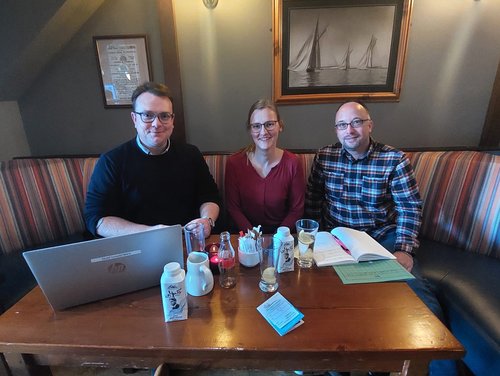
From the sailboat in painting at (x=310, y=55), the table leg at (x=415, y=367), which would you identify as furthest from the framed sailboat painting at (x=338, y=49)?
the table leg at (x=415, y=367)

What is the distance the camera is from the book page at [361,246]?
1.03m

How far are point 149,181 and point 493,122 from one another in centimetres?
242

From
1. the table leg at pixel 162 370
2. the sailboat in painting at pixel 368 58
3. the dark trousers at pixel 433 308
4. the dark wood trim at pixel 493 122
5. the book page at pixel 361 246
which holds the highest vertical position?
the sailboat in painting at pixel 368 58

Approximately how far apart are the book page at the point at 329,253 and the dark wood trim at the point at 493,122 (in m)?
1.76

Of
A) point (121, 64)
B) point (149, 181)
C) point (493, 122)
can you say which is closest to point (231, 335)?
point (149, 181)

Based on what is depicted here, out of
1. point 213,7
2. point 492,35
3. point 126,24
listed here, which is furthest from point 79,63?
point 492,35

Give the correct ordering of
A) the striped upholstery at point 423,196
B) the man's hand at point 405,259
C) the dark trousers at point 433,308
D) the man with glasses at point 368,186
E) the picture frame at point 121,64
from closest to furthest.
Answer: the dark trousers at point 433,308
the man's hand at point 405,259
the man with glasses at point 368,186
the striped upholstery at point 423,196
the picture frame at point 121,64

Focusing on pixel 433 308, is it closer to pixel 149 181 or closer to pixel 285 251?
pixel 285 251

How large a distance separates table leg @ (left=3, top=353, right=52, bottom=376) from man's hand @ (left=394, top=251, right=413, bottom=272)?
145 cm

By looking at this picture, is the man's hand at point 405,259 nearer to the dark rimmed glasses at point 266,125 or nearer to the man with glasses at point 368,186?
the man with glasses at point 368,186

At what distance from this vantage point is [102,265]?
805 millimetres

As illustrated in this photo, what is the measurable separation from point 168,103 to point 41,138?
150 cm

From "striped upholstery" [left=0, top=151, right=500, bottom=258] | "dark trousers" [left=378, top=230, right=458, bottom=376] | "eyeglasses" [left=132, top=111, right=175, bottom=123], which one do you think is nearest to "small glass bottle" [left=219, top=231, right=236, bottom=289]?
"eyeglasses" [left=132, top=111, right=175, bottom=123]

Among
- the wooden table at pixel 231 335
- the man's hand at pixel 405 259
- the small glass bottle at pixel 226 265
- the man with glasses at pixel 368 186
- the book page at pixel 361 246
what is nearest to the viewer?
the wooden table at pixel 231 335
